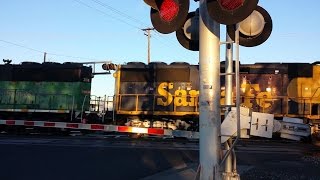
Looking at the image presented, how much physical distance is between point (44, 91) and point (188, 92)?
9164 mm

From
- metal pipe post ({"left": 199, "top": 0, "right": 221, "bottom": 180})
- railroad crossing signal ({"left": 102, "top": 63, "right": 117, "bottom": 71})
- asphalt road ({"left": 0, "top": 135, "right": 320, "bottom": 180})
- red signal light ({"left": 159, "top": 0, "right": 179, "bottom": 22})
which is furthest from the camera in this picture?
railroad crossing signal ({"left": 102, "top": 63, "right": 117, "bottom": 71})

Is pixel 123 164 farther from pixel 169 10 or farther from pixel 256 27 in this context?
pixel 169 10

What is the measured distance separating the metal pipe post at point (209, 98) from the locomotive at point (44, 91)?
2227 cm

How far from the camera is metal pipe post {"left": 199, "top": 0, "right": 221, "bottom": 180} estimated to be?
144 inches

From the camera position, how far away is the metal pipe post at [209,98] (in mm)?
3654

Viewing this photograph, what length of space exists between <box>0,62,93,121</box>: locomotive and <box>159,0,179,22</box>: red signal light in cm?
2210

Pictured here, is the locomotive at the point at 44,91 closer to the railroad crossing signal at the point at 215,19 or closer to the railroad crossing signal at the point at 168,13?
the railroad crossing signal at the point at 215,19

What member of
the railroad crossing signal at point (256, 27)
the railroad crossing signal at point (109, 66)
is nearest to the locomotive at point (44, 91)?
the railroad crossing signal at point (109, 66)

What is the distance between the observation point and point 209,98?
144 inches

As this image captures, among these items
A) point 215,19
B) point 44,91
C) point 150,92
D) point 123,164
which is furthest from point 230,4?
point 44,91

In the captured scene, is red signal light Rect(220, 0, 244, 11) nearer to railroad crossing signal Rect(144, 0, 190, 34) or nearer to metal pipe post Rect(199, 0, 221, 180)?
metal pipe post Rect(199, 0, 221, 180)

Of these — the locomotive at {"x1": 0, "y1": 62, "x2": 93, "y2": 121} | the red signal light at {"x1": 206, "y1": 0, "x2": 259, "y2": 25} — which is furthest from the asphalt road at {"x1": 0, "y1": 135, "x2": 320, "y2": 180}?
the locomotive at {"x1": 0, "y1": 62, "x2": 93, "y2": 121}

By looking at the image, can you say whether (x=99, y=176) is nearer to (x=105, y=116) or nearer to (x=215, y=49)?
(x=215, y=49)

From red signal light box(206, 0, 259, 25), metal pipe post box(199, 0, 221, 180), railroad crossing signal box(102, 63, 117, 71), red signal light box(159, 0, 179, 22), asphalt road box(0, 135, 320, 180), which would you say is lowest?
asphalt road box(0, 135, 320, 180)
